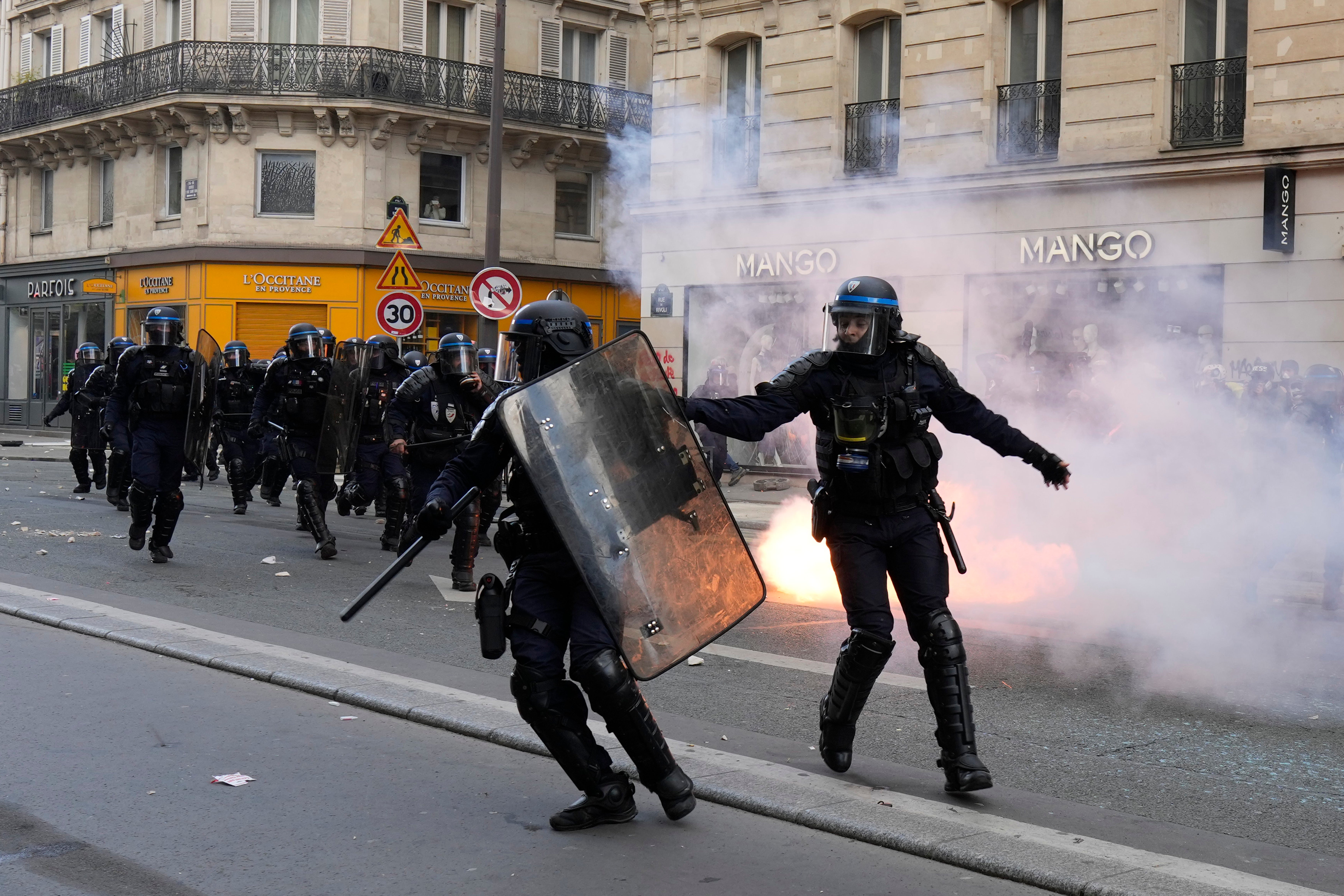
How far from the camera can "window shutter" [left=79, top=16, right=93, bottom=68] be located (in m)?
31.9

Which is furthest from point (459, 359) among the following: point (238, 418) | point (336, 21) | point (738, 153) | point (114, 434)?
point (336, 21)

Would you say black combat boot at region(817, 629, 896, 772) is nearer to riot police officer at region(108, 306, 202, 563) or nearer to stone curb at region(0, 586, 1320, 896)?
stone curb at region(0, 586, 1320, 896)

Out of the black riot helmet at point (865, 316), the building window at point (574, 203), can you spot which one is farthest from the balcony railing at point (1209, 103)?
the building window at point (574, 203)

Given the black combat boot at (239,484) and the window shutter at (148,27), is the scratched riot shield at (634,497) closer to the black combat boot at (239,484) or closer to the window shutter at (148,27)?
the black combat boot at (239,484)

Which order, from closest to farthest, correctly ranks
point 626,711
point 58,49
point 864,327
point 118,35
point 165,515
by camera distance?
1. point 626,711
2. point 864,327
3. point 165,515
4. point 118,35
5. point 58,49

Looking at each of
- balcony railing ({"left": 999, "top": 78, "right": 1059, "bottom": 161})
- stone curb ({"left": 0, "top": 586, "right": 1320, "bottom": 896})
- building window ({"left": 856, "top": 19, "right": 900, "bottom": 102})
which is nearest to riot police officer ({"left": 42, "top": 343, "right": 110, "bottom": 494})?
building window ({"left": 856, "top": 19, "right": 900, "bottom": 102})

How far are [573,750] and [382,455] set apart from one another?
7518mm

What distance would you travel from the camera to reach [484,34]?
97.1 ft

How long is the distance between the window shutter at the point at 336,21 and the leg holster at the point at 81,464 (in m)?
14.2

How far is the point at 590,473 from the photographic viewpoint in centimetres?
430

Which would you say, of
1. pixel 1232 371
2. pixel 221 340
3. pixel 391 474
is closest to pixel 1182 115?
pixel 1232 371

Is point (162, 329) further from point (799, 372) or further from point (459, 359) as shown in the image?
point (799, 372)

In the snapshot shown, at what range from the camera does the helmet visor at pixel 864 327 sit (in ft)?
15.6

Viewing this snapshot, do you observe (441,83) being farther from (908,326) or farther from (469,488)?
(469,488)
